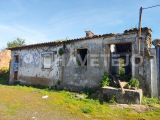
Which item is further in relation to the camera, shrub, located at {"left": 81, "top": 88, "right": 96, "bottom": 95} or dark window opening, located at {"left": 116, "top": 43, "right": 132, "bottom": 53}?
dark window opening, located at {"left": 116, "top": 43, "right": 132, "bottom": 53}

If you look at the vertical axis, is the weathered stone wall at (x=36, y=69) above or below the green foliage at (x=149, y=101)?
above

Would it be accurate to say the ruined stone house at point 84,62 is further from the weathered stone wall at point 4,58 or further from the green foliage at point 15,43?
the green foliage at point 15,43

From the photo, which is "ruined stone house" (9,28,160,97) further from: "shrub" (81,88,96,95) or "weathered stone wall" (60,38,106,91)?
"shrub" (81,88,96,95)

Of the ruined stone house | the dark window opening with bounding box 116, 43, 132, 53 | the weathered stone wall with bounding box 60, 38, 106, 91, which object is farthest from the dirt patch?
the dark window opening with bounding box 116, 43, 132, 53

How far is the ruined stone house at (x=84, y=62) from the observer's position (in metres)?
6.07

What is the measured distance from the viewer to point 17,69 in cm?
1180

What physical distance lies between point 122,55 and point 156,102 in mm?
7582

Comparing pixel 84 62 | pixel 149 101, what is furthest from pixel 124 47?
pixel 149 101

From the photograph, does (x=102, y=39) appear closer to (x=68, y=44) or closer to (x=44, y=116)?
(x=68, y=44)

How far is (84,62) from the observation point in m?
8.29

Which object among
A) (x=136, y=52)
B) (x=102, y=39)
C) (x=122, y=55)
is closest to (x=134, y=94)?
(x=136, y=52)

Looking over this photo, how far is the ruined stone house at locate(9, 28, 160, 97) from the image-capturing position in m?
6.07

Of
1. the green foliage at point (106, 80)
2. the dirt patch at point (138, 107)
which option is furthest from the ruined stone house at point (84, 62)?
the dirt patch at point (138, 107)

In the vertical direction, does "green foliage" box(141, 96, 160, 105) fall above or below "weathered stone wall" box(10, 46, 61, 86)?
below
